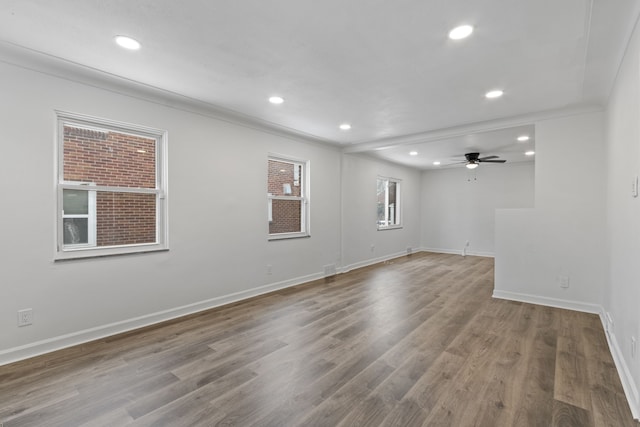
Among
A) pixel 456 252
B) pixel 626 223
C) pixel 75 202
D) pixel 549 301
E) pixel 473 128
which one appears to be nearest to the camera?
pixel 626 223

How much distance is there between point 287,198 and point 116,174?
8.24ft

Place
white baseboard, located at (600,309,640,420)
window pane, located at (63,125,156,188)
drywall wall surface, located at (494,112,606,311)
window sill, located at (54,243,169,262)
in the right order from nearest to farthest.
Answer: white baseboard, located at (600,309,640,420)
window sill, located at (54,243,169,262)
window pane, located at (63,125,156,188)
drywall wall surface, located at (494,112,606,311)

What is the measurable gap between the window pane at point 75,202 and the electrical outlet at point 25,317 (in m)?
0.90

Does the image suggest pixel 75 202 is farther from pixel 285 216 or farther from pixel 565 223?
pixel 565 223

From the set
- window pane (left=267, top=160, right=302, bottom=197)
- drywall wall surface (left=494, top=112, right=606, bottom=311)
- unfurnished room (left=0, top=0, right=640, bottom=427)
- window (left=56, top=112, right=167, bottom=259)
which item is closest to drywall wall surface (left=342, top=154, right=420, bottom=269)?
window pane (left=267, top=160, right=302, bottom=197)

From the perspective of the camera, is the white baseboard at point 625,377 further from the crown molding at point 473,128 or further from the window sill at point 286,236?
the window sill at point 286,236

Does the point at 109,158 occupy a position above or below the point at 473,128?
below

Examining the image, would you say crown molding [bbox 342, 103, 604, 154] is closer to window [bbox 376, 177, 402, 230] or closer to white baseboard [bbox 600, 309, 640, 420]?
window [bbox 376, 177, 402, 230]

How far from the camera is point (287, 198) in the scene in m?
5.14

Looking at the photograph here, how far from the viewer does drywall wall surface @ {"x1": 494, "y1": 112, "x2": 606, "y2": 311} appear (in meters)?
3.73

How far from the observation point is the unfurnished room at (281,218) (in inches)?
79.4

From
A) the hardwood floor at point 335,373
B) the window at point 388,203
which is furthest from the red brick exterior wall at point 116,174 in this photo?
the window at point 388,203

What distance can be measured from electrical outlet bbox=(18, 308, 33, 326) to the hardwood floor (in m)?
0.33

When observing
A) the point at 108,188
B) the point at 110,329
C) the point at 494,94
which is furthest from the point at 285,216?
the point at 494,94
